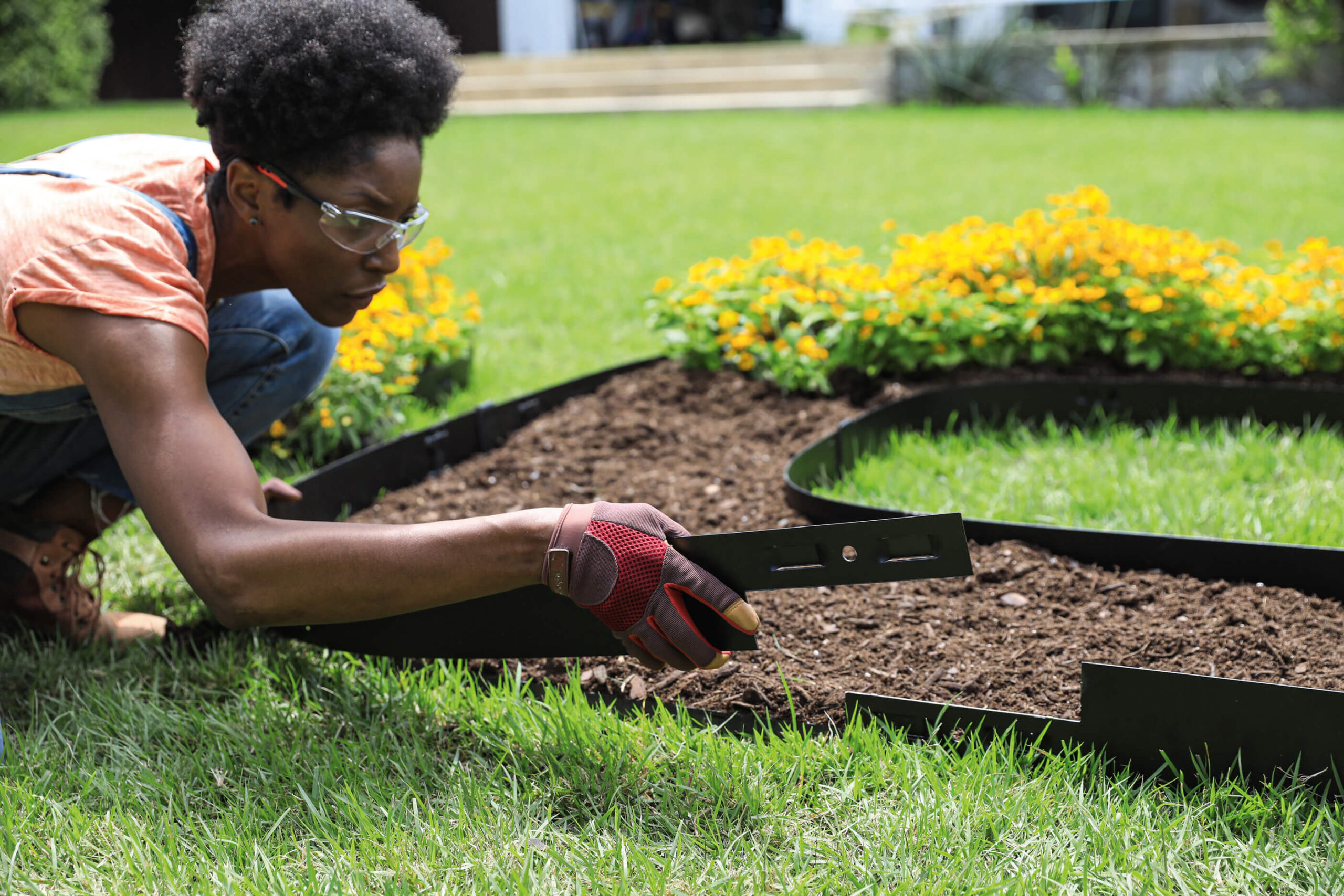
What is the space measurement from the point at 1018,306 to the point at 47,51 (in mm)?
16784

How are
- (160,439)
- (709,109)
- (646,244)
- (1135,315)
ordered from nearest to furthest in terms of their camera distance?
(160,439) < (1135,315) < (646,244) < (709,109)

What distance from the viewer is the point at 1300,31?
11.2 meters

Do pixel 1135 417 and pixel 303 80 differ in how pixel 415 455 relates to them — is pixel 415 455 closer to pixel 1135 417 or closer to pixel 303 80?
pixel 303 80

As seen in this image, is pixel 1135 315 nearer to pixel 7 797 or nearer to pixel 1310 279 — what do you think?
pixel 1310 279

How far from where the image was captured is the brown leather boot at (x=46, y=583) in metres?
2.31

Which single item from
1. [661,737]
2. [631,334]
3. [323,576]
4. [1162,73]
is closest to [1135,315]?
[631,334]

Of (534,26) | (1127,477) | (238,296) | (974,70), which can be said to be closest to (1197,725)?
(1127,477)

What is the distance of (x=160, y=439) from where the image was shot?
5.37 ft

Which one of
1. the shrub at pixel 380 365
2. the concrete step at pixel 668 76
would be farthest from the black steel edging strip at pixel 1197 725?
the concrete step at pixel 668 76

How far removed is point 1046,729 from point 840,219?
18.3 ft

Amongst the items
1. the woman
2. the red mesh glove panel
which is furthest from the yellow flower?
the red mesh glove panel

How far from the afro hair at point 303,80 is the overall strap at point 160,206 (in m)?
0.12

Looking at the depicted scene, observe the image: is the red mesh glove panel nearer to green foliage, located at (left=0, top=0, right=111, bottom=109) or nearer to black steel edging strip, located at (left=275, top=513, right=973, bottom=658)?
black steel edging strip, located at (left=275, top=513, right=973, bottom=658)

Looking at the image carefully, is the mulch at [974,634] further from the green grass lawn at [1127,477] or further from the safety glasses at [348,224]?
the safety glasses at [348,224]
